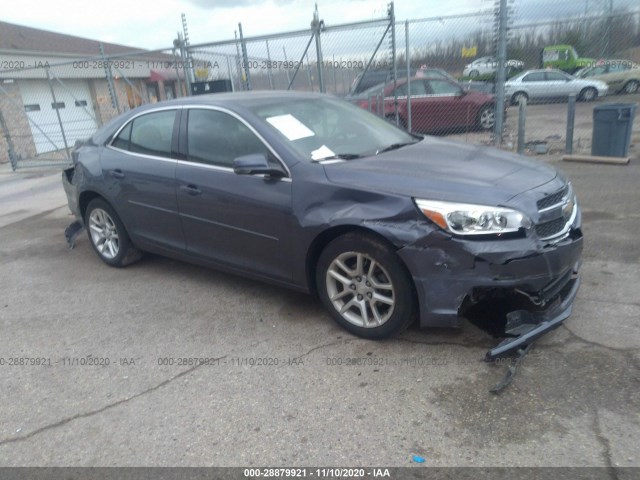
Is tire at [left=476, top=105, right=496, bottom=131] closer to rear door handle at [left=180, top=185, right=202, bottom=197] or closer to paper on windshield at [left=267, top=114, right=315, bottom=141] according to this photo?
paper on windshield at [left=267, top=114, right=315, bottom=141]

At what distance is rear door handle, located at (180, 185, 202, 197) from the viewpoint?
4.19m

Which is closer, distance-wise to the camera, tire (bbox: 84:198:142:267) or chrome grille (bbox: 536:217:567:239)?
chrome grille (bbox: 536:217:567:239)

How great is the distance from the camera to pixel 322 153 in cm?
386

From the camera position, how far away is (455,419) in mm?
2740

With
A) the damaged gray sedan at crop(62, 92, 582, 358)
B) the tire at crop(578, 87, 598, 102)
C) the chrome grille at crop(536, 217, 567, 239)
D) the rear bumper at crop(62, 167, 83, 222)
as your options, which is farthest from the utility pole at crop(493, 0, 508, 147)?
the tire at crop(578, 87, 598, 102)

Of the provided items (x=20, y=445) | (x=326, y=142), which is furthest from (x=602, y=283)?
(x=20, y=445)

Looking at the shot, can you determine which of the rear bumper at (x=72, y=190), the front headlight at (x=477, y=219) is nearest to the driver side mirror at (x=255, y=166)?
the front headlight at (x=477, y=219)

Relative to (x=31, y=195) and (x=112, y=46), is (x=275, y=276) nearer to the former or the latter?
(x=31, y=195)

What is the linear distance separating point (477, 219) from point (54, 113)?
60.2ft

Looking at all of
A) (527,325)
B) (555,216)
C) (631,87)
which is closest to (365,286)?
(527,325)

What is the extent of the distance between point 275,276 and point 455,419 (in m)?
1.70

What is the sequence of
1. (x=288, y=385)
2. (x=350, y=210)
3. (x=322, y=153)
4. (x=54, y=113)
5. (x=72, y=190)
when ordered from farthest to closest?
(x=54, y=113), (x=72, y=190), (x=322, y=153), (x=350, y=210), (x=288, y=385)

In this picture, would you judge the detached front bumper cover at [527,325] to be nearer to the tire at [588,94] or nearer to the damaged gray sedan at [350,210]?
the damaged gray sedan at [350,210]

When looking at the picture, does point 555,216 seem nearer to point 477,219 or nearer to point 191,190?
point 477,219
